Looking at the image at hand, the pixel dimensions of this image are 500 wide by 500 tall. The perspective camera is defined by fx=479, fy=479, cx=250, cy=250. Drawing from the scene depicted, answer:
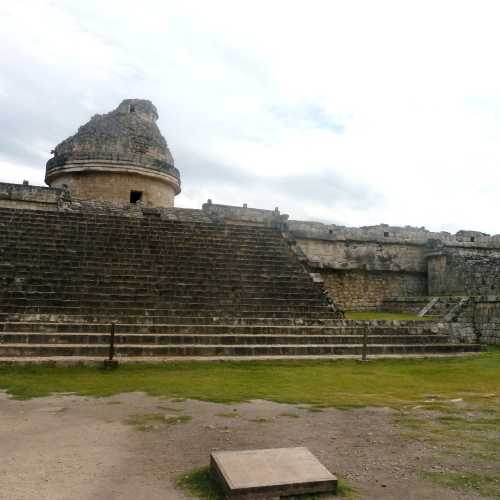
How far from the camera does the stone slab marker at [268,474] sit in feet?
9.64

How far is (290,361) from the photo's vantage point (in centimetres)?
861

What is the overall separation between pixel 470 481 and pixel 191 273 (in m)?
9.33

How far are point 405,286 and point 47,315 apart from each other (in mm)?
12825

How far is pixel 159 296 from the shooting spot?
424 inches

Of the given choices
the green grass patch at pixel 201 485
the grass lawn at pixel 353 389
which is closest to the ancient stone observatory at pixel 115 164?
the grass lawn at pixel 353 389

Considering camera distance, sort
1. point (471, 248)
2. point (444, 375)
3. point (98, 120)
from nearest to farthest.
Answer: point (444, 375)
point (471, 248)
point (98, 120)

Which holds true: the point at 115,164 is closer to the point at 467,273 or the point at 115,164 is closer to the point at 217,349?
the point at 217,349

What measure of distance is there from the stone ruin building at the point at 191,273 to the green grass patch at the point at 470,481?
5.64m

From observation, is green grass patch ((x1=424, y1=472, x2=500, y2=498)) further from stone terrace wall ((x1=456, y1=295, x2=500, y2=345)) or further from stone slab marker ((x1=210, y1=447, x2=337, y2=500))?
stone terrace wall ((x1=456, y1=295, x2=500, y2=345))

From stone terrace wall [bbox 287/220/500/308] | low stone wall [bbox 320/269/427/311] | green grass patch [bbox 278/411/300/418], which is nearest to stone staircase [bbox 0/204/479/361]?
stone terrace wall [bbox 287/220/500/308]

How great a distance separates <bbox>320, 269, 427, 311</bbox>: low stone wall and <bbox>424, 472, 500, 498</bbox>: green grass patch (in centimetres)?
1307

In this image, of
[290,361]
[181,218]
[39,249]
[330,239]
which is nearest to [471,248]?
[330,239]

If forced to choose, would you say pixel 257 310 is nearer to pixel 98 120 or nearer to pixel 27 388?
pixel 27 388

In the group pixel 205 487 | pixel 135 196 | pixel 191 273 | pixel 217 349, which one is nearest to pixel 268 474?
pixel 205 487
